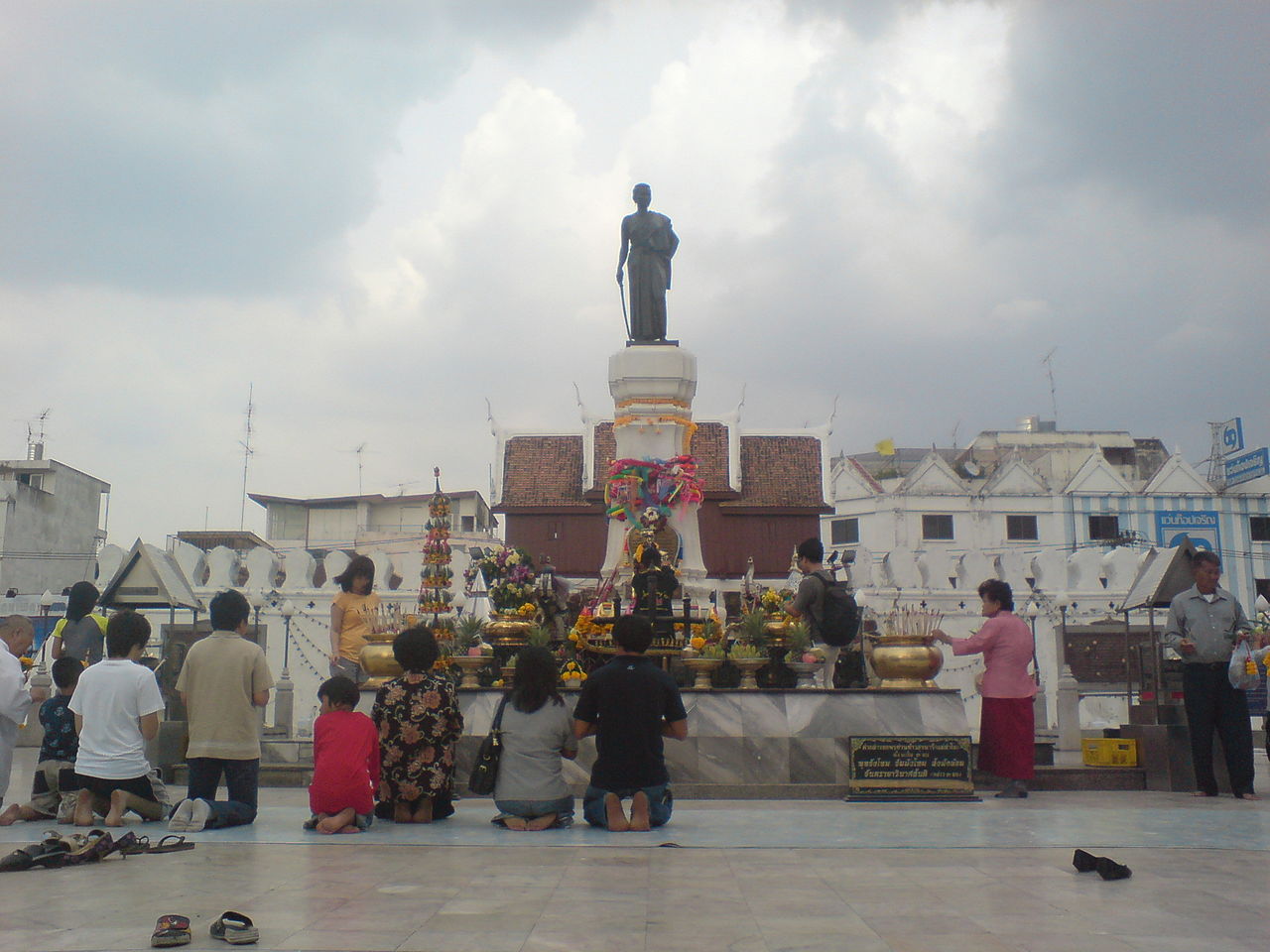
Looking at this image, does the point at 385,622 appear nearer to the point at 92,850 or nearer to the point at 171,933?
the point at 92,850

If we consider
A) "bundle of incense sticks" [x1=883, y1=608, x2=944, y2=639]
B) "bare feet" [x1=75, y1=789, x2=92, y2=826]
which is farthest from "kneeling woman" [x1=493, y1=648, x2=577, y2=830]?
"bundle of incense sticks" [x1=883, y1=608, x2=944, y2=639]

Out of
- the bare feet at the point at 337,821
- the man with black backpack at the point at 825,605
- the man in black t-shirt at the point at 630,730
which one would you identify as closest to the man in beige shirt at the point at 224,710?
the bare feet at the point at 337,821

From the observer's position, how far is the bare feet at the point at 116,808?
673 centimetres

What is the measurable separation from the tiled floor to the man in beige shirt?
1.13 feet

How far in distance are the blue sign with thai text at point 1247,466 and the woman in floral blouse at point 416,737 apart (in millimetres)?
38310

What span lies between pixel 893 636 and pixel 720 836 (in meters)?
3.74

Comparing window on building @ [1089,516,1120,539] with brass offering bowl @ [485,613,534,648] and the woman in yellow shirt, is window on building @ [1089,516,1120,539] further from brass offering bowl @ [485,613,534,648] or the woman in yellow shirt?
the woman in yellow shirt

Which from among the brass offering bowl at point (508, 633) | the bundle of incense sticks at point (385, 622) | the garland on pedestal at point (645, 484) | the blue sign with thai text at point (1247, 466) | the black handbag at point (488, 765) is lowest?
the black handbag at point (488, 765)

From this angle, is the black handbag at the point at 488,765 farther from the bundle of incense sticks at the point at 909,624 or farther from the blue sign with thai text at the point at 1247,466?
the blue sign with thai text at the point at 1247,466

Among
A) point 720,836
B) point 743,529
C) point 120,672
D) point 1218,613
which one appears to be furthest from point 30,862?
point 743,529

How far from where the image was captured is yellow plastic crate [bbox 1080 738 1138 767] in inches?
390

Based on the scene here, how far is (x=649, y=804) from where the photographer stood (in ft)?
22.0

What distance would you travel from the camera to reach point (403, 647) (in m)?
7.23

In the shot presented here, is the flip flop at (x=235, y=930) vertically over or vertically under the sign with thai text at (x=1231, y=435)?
under
